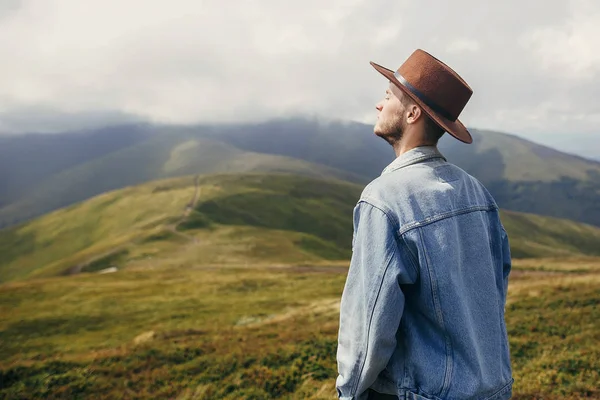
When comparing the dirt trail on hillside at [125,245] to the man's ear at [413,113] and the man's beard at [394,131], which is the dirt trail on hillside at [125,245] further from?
the man's ear at [413,113]

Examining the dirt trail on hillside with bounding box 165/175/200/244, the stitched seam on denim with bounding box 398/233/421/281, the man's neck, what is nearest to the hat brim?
the man's neck

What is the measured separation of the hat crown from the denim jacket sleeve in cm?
127

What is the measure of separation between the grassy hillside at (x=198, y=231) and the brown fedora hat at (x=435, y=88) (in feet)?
255

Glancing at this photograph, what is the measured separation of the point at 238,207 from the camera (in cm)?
14525

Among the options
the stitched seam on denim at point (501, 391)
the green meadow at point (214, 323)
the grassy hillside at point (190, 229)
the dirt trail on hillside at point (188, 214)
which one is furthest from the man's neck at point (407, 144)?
the dirt trail on hillside at point (188, 214)

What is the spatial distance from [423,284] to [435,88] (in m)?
1.84

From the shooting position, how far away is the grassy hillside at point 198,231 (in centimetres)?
8906

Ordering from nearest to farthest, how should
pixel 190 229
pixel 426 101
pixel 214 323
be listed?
pixel 426 101
pixel 214 323
pixel 190 229

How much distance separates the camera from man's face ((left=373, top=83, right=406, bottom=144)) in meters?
3.94

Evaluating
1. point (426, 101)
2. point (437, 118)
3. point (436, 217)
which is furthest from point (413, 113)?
point (436, 217)

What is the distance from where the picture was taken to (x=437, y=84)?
3779 mm

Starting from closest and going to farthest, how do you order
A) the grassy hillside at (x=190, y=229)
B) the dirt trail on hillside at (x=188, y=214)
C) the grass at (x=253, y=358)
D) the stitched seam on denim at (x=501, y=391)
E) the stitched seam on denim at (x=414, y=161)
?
the stitched seam on denim at (x=501, y=391), the stitched seam on denim at (x=414, y=161), the grass at (x=253, y=358), the grassy hillside at (x=190, y=229), the dirt trail on hillside at (x=188, y=214)

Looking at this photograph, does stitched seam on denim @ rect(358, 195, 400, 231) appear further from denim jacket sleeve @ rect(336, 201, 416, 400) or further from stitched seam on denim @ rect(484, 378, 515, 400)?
stitched seam on denim @ rect(484, 378, 515, 400)

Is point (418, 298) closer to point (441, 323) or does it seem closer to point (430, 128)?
point (441, 323)
